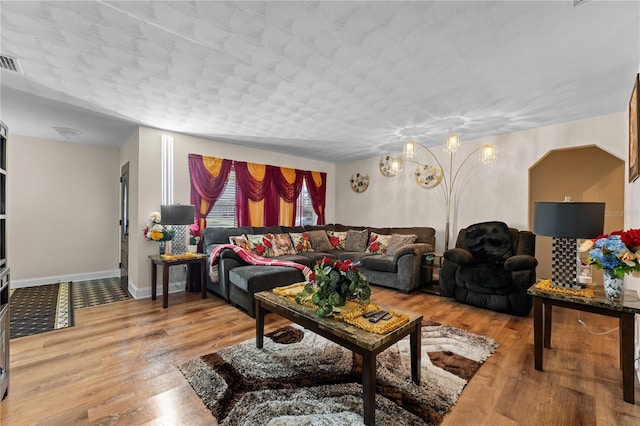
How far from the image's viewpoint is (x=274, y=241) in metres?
4.70

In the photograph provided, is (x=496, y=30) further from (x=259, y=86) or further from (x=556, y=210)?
(x=259, y=86)

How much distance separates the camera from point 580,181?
15.0 feet

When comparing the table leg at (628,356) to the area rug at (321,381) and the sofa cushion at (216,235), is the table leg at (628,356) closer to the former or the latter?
the area rug at (321,381)

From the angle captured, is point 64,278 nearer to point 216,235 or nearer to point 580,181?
point 216,235

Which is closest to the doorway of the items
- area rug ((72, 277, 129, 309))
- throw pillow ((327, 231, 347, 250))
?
area rug ((72, 277, 129, 309))

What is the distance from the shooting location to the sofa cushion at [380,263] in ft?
14.3

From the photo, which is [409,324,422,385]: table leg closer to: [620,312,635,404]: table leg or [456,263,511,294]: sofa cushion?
[620,312,635,404]: table leg

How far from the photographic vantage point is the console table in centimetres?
177

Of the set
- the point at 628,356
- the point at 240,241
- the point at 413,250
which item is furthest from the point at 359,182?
the point at 628,356

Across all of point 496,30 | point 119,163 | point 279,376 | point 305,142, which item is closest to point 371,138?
point 305,142

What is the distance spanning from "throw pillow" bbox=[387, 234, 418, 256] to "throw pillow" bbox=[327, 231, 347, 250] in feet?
3.27

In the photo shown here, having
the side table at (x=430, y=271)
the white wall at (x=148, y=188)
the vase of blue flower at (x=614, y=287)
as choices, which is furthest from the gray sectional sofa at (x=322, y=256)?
the vase of blue flower at (x=614, y=287)

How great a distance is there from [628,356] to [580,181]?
154 inches

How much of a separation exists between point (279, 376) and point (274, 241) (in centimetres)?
277
